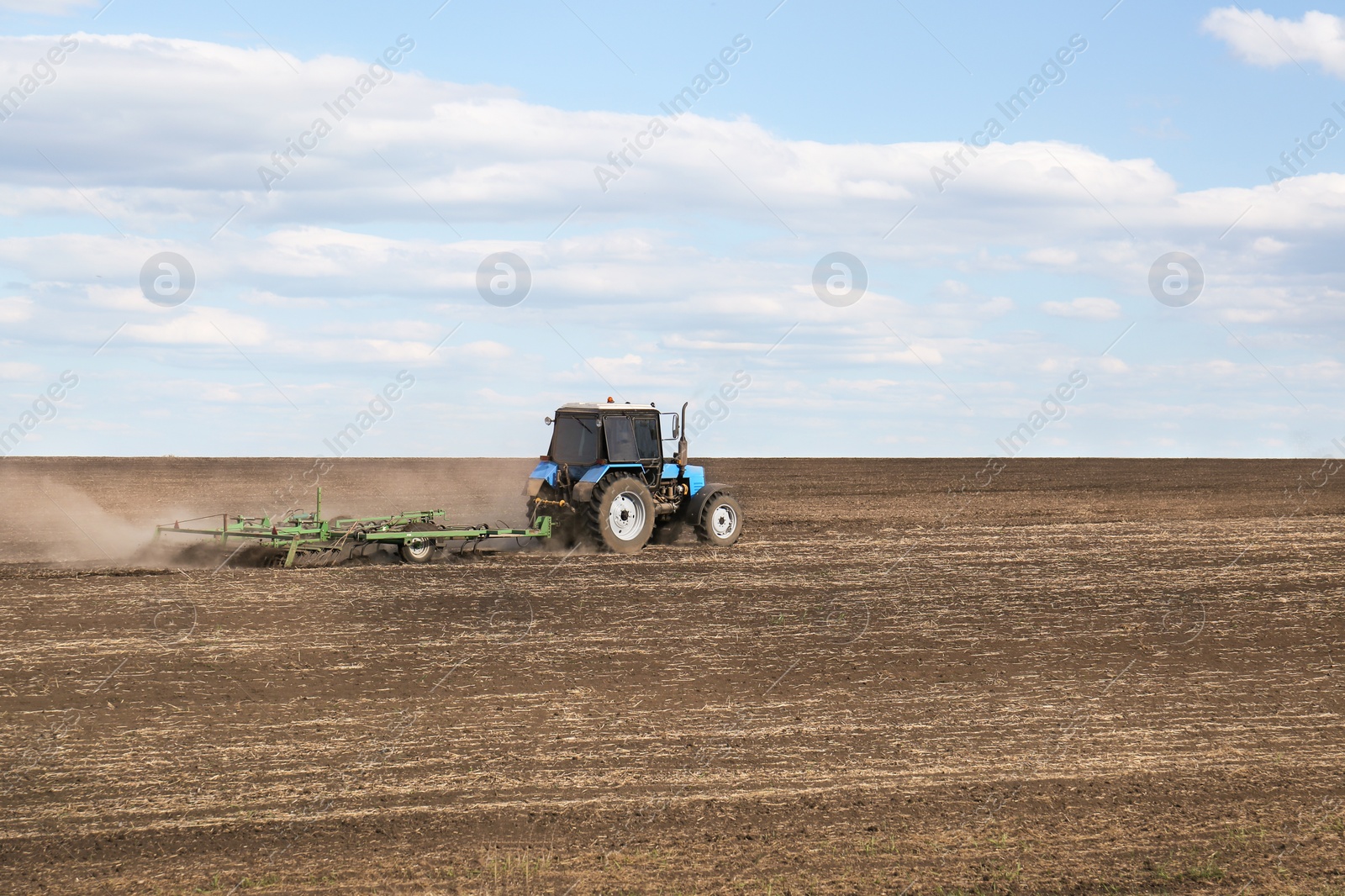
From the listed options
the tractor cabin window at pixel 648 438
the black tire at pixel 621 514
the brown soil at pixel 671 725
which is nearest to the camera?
Result: the brown soil at pixel 671 725

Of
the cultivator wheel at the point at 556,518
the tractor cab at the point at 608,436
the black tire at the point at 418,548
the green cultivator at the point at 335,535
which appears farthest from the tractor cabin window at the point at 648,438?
the black tire at the point at 418,548

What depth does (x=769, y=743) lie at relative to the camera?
7410 mm

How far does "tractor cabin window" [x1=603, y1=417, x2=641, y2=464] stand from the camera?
1631 cm

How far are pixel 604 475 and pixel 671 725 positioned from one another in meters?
8.49

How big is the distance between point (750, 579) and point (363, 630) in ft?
17.1

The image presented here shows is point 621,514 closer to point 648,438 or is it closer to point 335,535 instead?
point 648,438

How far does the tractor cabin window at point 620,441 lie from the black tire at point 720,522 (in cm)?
148

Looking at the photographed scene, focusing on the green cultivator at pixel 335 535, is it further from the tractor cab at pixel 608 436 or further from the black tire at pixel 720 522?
the black tire at pixel 720 522

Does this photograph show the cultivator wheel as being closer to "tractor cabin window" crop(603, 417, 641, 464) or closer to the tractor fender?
"tractor cabin window" crop(603, 417, 641, 464)

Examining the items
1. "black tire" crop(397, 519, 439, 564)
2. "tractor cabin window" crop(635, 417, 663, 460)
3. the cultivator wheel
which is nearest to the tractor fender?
"tractor cabin window" crop(635, 417, 663, 460)

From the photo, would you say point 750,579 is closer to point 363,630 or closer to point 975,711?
point 363,630

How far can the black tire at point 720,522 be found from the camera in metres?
17.3

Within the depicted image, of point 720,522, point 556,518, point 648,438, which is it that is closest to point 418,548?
point 556,518

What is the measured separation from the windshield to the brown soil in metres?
1.35
